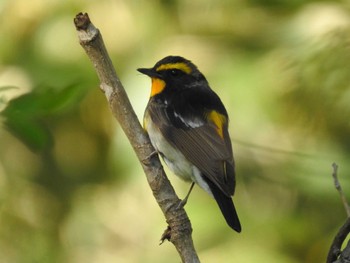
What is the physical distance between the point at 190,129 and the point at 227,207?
1.61 feet

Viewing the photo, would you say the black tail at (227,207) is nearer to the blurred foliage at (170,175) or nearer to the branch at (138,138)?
the branch at (138,138)

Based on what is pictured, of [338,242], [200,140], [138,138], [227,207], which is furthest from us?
[200,140]

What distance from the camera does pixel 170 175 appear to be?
3.65 m

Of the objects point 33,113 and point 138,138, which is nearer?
point 33,113

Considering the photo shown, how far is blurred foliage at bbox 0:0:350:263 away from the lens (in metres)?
3.78

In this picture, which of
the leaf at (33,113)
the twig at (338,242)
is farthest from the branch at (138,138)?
the leaf at (33,113)

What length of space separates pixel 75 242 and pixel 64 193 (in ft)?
0.83

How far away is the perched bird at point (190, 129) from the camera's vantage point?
271cm

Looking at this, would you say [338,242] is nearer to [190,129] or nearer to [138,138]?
[138,138]

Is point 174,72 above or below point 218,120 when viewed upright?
above

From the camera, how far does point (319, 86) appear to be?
10.3 ft

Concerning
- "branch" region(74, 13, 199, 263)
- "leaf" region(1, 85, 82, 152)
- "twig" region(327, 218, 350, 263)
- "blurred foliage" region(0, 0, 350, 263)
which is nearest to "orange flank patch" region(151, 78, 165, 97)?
"blurred foliage" region(0, 0, 350, 263)

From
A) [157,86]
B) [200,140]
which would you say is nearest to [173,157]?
[200,140]

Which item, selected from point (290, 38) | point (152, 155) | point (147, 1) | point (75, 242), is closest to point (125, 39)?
point (147, 1)
